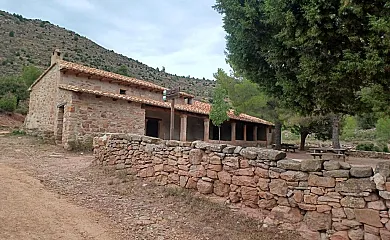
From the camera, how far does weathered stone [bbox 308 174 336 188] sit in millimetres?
3965

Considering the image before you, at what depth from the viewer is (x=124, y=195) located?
19.4ft

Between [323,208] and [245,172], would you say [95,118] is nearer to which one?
[245,172]

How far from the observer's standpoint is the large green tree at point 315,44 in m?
4.45

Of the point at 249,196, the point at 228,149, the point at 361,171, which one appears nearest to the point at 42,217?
the point at 228,149

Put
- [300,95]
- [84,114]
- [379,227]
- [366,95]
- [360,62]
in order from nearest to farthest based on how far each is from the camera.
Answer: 1. [379,227]
2. [360,62]
3. [366,95]
4. [300,95]
5. [84,114]

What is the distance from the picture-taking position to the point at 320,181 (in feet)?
13.3

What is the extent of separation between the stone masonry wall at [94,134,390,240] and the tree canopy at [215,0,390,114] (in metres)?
1.81

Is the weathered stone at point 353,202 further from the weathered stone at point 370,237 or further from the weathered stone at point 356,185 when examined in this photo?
the weathered stone at point 370,237

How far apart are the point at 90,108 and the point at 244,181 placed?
9410 millimetres

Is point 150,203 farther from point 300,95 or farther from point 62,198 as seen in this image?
point 300,95

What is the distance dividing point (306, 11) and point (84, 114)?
10.1 meters

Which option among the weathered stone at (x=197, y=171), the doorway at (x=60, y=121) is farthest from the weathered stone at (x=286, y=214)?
the doorway at (x=60, y=121)

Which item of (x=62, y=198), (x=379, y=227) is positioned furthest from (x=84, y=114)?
(x=379, y=227)

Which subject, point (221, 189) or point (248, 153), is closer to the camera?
point (248, 153)
